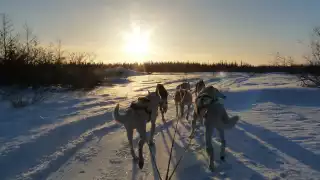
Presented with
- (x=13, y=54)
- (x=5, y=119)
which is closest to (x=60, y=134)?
(x=5, y=119)

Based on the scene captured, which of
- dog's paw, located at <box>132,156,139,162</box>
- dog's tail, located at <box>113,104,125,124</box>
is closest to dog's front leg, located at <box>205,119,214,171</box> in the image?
dog's paw, located at <box>132,156,139,162</box>

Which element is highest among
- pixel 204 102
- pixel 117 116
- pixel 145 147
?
pixel 204 102

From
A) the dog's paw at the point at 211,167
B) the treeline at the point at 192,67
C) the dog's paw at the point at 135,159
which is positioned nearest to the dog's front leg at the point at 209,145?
the dog's paw at the point at 211,167

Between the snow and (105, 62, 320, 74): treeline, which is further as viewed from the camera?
(105, 62, 320, 74): treeline

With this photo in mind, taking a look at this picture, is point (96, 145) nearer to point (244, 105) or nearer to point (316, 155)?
point (316, 155)

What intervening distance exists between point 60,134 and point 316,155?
510 cm

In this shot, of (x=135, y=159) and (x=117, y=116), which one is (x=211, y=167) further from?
(x=117, y=116)

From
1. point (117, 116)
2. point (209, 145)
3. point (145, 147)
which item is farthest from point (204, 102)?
point (145, 147)

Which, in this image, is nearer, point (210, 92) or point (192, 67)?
point (210, 92)

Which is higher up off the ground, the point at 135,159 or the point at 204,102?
the point at 204,102

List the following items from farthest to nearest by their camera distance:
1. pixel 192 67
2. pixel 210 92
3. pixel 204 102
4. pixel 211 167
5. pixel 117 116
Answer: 1. pixel 192 67
2. pixel 210 92
3. pixel 204 102
4. pixel 117 116
5. pixel 211 167

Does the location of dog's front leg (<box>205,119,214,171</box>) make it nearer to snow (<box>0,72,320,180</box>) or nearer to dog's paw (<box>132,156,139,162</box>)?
snow (<box>0,72,320,180</box>)

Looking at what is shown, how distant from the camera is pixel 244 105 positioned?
36.8 feet

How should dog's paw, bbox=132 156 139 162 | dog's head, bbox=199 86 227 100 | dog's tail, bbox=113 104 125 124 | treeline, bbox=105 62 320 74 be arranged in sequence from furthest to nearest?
treeline, bbox=105 62 320 74, dog's head, bbox=199 86 227 100, dog's paw, bbox=132 156 139 162, dog's tail, bbox=113 104 125 124
